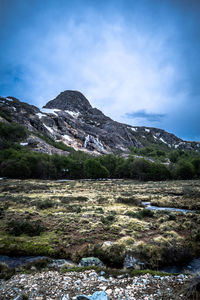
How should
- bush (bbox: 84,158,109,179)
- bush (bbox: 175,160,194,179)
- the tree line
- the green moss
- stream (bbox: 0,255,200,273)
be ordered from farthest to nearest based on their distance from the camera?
bush (bbox: 175,160,194,179) → bush (bbox: 84,158,109,179) → the tree line → the green moss → stream (bbox: 0,255,200,273)

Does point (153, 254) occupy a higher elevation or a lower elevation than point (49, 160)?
lower

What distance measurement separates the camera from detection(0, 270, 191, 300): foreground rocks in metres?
5.97

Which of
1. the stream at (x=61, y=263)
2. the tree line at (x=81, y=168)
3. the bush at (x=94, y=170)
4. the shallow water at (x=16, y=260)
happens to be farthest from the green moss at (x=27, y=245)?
the bush at (x=94, y=170)

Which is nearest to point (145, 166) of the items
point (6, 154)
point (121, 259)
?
point (6, 154)

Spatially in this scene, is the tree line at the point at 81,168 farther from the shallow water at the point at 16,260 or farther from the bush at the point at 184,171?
the shallow water at the point at 16,260

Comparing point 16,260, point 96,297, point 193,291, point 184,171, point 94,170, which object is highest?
point 184,171

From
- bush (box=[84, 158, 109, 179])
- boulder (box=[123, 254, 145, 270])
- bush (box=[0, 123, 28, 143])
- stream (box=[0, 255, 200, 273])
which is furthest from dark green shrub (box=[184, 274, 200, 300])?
bush (box=[0, 123, 28, 143])

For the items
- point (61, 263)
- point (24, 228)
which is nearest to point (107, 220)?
point (24, 228)

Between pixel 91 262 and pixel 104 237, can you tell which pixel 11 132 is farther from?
pixel 91 262

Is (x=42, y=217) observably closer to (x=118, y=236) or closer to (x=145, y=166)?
(x=118, y=236)

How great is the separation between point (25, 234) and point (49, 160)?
76828 millimetres

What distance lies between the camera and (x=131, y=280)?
6930 mm

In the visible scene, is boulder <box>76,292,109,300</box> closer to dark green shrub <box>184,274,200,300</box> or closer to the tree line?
dark green shrub <box>184,274,200,300</box>

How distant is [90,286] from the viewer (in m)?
6.69
